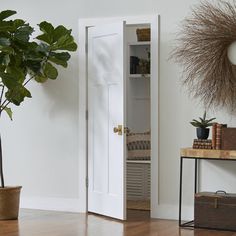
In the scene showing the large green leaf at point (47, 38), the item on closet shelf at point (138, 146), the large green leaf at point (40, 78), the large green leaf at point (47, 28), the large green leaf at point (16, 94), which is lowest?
the item on closet shelf at point (138, 146)

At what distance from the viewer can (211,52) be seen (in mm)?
6117

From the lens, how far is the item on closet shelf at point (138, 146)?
7.78 meters

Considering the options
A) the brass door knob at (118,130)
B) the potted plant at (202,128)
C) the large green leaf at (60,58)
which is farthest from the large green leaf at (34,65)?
the potted plant at (202,128)

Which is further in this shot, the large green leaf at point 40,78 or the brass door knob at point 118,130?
the large green leaf at point 40,78

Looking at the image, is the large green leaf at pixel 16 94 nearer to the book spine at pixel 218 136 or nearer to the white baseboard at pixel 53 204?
the white baseboard at pixel 53 204


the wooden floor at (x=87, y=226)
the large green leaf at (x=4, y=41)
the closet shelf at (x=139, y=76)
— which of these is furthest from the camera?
the closet shelf at (x=139, y=76)

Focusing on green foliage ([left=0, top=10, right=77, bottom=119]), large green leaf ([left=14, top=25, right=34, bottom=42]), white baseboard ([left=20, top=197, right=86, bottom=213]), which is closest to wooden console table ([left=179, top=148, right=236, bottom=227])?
white baseboard ([left=20, top=197, right=86, bottom=213])

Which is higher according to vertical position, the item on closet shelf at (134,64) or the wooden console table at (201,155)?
the item on closet shelf at (134,64)

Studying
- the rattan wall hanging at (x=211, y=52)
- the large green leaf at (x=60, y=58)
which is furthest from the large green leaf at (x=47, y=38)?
the rattan wall hanging at (x=211, y=52)

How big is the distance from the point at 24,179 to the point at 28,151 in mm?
324

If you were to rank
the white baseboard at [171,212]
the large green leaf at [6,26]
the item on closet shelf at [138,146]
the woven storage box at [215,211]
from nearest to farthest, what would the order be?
the woven storage box at [215,211], the large green leaf at [6,26], the white baseboard at [171,212], the item on closet shelf at [138,146]

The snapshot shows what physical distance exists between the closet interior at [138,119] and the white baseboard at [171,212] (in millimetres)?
613

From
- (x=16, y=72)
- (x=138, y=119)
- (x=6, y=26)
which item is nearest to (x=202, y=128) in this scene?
(x=16, y=72)

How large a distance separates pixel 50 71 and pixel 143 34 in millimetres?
1800
